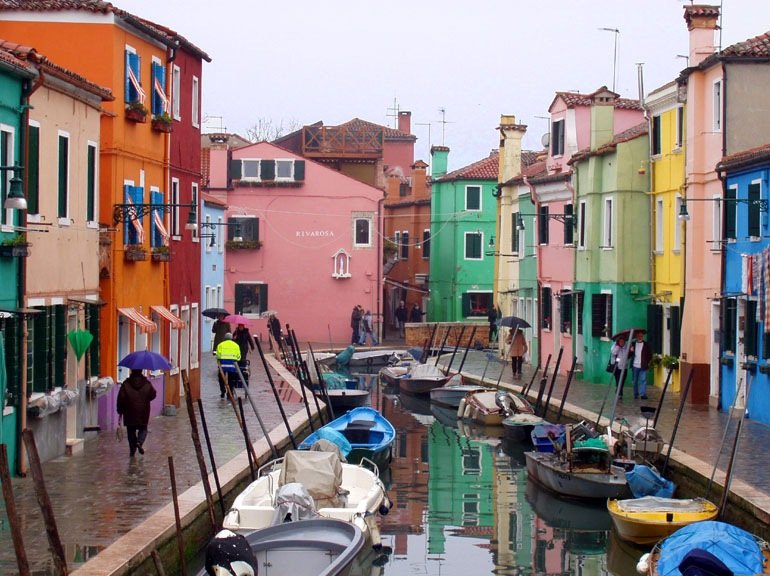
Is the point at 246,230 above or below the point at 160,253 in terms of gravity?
above

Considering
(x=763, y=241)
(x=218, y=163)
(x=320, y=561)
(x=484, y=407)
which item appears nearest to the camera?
(x=320, y=561)

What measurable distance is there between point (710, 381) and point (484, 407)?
5.81 meters

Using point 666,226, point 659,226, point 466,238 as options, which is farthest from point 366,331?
point 666,226

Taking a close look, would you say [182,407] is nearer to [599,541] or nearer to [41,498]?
[599,541]

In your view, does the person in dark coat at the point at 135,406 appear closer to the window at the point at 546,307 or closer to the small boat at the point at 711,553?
the small boat at the point at 711,553

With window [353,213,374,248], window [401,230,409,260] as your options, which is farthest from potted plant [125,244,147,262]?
window [401,230,409,260]

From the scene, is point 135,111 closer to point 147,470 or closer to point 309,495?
point 147,470

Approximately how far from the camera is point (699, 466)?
68.7 ft

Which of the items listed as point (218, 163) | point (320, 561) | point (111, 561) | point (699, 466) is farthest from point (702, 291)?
point (218, 163)

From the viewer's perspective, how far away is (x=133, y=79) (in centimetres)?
2553

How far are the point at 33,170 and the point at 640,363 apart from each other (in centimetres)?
1735

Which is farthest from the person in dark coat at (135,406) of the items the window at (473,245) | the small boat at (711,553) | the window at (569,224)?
the window at (473,245)

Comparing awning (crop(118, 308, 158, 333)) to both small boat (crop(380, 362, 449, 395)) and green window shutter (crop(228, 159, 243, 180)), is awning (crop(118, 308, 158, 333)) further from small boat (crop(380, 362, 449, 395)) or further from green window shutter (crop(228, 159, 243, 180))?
green window shutter (crop(228, 159, 243, 180))

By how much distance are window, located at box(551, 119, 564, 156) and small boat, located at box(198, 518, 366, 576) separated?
2750cm
